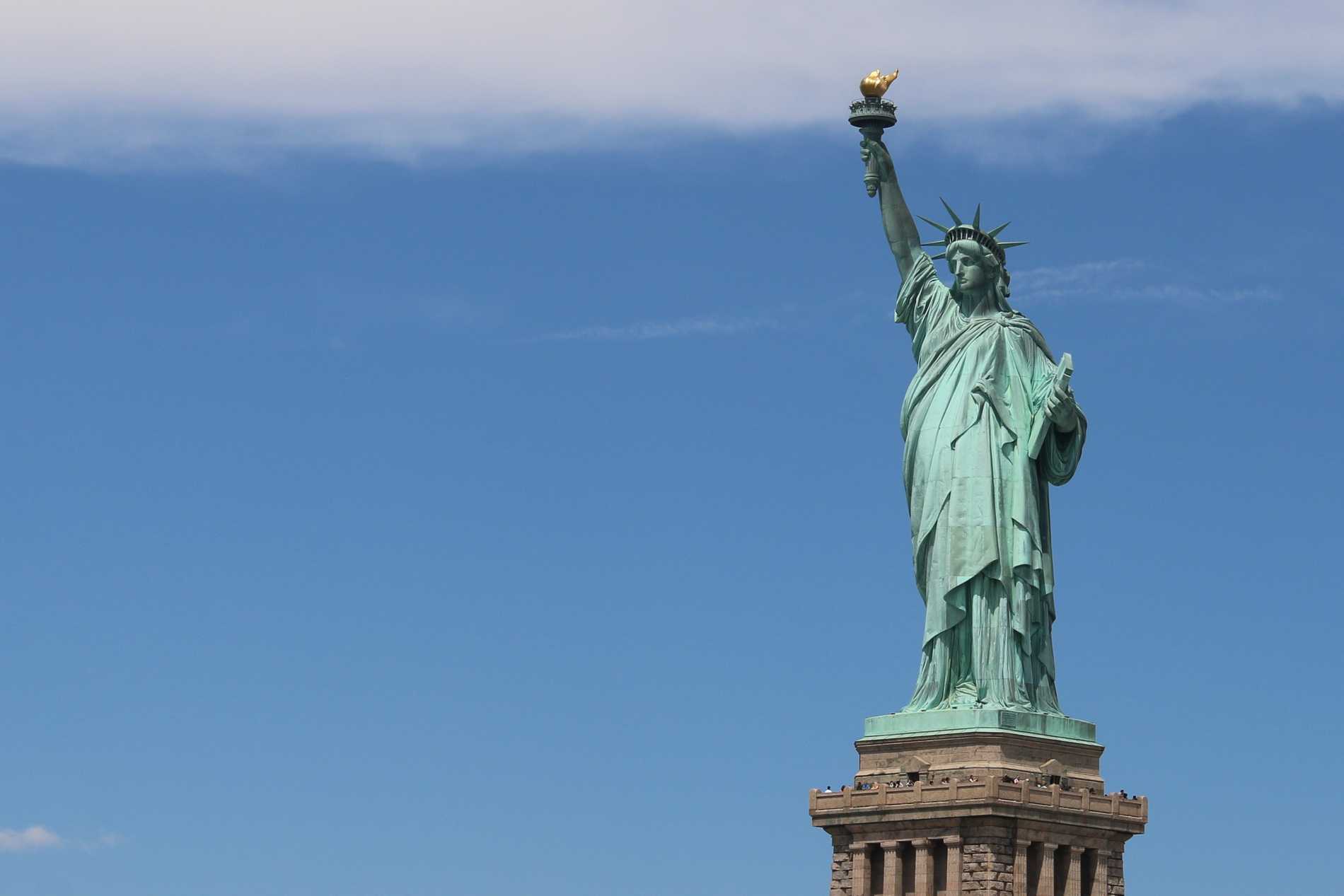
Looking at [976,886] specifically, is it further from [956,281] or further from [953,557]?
[956,281]

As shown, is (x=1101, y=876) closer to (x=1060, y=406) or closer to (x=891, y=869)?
(x=891, y=869)

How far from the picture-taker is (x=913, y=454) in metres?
71.7

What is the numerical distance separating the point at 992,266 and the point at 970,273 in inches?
20.0

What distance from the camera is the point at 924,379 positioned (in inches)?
2837

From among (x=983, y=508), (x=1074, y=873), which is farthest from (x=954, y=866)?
(x=983, y=508)

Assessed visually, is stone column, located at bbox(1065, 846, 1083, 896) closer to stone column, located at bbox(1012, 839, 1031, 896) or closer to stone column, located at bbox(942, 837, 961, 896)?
stone column, located at bbox(1012, 839, 1031, 896)

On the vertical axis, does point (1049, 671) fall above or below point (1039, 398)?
below

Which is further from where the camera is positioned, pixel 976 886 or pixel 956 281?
pixel 956 281

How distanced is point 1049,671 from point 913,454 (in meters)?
5.11

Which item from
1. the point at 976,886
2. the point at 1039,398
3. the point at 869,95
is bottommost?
the point at 976,886

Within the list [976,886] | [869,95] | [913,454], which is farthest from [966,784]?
[869,95]

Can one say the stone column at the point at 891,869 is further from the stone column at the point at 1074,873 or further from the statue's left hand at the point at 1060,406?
the statue's left hand at the point at 1060,406

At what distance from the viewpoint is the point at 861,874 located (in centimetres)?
6894

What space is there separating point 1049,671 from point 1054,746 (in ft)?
5.69
